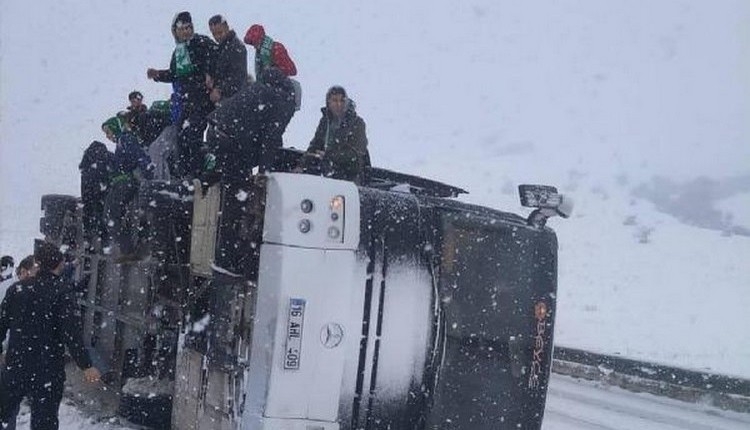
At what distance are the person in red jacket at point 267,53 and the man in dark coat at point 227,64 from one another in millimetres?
468

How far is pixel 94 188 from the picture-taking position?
6.31m

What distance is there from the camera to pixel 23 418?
19.1ft

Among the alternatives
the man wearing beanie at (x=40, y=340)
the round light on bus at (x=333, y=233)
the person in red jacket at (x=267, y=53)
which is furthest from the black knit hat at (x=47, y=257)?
the round light on bus at (x=333, y=233)

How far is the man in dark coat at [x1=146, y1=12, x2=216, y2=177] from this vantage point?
6113 millimetres

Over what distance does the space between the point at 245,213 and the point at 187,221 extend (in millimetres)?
1073

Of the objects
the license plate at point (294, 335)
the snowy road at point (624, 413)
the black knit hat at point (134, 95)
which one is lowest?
the snowy road at point (624, 413)

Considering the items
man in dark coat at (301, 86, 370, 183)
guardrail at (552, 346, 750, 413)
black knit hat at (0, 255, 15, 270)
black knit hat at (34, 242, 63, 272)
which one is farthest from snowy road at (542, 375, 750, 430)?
Result: black knit hat at (0, 255, 15, 270)

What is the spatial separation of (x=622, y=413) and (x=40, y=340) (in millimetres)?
5884

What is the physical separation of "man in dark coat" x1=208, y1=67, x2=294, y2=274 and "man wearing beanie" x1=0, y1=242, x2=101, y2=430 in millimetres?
1463

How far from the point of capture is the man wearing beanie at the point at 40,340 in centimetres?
457

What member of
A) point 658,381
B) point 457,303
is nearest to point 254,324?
point 457,303

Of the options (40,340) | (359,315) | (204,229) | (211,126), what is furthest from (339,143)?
(40,340)

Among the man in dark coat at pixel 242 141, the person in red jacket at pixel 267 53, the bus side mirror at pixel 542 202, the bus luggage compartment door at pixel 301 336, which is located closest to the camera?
the bus luggage compartment door at pixel 301 336

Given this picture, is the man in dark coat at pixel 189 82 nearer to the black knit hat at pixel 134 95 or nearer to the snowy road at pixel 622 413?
the black knit hat at pixel 134 95
